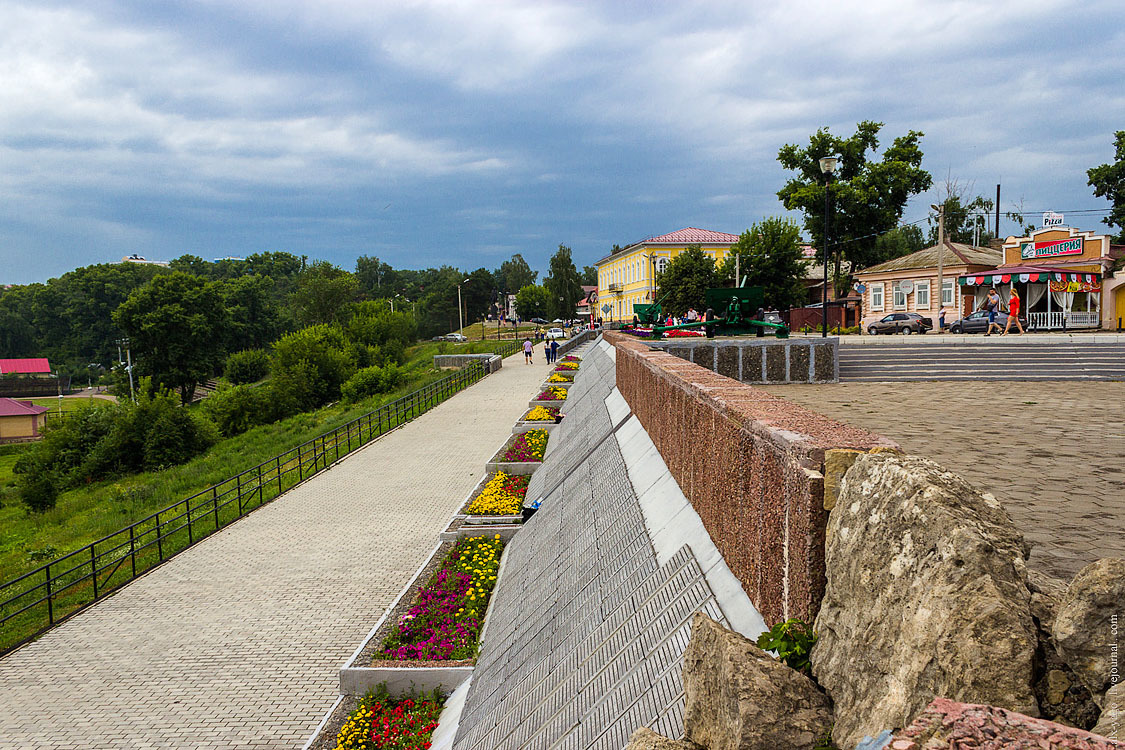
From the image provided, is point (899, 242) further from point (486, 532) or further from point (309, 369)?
point (486, 532)

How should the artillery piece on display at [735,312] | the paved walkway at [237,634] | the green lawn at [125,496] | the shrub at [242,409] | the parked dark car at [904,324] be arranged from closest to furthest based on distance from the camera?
the paved walkway at [237,634]
the green lawn at [125,496]
the artillery piece on display at [735,312]
the parked dark car at [904,324]
the shrub at [242,409]

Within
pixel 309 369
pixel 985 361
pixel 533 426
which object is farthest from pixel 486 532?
pixel 309 369

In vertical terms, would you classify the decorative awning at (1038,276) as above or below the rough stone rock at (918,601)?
above

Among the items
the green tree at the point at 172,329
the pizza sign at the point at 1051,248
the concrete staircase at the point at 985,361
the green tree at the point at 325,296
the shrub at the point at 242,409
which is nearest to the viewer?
the concrete staircase at the point at 985,361

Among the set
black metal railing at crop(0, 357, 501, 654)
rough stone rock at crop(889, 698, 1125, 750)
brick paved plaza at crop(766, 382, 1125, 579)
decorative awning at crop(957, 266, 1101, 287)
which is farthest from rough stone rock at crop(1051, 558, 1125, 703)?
decorative awning at crop(957, 266, 1101, 287)

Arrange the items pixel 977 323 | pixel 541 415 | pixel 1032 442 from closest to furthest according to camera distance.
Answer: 1. pixel 1032 442
2. pixel 541 415
3. pixel 977 323

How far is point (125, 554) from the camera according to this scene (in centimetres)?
1353

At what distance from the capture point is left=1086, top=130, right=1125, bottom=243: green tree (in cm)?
3884

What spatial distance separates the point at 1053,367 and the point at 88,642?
18880 mm

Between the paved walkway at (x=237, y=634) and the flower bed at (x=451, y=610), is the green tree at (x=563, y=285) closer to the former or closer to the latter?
the paved walkway at (x=237, y=634)

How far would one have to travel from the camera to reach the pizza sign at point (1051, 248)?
100 feet

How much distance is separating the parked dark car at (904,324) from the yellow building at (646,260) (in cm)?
2365

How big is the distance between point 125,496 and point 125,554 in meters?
11.0

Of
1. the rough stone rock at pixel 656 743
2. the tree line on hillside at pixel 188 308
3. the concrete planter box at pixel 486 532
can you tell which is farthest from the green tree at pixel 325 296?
the rough stone rock at pixel 656 743
